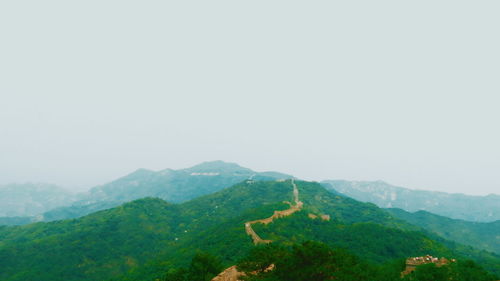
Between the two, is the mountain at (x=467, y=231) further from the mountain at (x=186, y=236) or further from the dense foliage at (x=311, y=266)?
the dense foliage at (x=311, y=266)

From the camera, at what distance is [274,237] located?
9456 cm

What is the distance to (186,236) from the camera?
146m

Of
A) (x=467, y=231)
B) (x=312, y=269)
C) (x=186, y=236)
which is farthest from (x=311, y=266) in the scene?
(x=467, y=231)

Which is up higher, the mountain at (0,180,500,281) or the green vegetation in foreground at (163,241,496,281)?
the green vegetation in foreground at (163,241,496,281)

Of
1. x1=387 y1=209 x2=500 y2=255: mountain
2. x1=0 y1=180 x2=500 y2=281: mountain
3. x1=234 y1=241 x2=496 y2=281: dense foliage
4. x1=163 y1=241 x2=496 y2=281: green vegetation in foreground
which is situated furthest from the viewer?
x1=387 y1=209 x2=500 y2=255: mountain

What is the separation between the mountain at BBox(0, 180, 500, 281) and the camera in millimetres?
95312

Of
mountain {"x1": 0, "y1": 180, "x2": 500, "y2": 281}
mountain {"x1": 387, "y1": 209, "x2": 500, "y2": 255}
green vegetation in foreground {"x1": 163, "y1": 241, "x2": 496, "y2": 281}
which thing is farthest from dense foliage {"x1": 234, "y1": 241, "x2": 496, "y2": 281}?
mountain {"x1": 387, "y1": 209, "x2": 500, "y2": 255}

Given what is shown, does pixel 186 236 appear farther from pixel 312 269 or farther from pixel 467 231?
pixel 467 231

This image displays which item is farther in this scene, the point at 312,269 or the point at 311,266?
the point at 311,266

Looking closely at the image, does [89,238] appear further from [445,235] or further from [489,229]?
[489,229]

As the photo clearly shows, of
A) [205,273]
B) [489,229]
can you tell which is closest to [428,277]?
[205,273]

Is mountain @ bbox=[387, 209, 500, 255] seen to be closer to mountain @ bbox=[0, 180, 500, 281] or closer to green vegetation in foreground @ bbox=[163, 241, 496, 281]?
mountain @ bbox=[0, 180, 500, 281]

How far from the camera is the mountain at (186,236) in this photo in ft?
313

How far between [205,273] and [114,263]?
10031 cm
